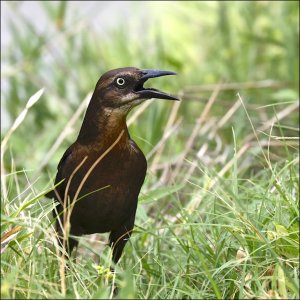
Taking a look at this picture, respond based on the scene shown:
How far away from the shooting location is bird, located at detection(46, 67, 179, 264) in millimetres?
3684

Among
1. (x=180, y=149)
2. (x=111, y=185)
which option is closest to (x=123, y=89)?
(x=111, y=185)

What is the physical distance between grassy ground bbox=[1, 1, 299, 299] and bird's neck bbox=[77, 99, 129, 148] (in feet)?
0.97

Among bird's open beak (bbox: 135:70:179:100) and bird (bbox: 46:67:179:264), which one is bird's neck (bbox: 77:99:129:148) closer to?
bird (bbox: 46:67:179:264)

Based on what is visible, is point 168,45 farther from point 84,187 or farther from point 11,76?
point 84,187

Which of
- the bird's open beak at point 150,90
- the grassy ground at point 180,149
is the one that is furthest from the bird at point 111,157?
the grassy ground at point 180,149

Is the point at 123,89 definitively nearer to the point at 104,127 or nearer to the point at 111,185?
the point at 104,127

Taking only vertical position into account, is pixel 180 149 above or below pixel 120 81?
below

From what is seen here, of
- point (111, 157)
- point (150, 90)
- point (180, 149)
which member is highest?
point (150, 90)

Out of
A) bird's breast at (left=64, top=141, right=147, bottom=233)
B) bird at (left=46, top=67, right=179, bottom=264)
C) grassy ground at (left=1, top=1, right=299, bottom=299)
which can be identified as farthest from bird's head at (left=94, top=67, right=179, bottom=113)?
grassy ground at (left=1, top=1, right=299, bottom=299)

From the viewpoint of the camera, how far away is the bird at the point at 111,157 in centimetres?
368

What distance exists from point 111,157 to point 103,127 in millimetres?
128

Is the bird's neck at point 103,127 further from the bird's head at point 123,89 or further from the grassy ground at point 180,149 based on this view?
the grassy ground at point 180,149

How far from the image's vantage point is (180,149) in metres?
5.44

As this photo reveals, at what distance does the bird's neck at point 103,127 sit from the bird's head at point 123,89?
27 millimetres
